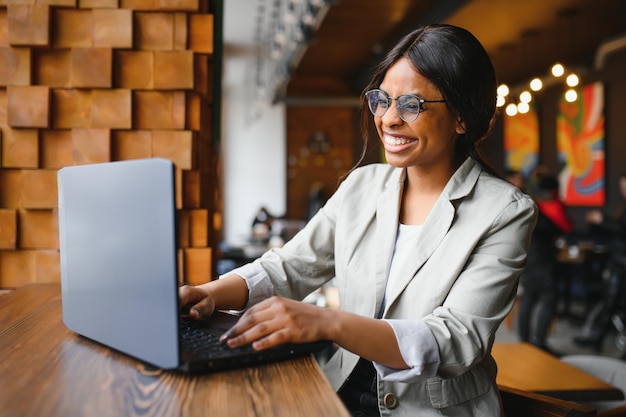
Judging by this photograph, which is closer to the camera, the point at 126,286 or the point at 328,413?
the point at 328,413

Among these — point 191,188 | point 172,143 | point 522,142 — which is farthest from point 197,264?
point 522,142

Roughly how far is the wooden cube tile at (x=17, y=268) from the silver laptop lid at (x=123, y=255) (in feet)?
2.82

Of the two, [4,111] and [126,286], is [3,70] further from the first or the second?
[126,286]

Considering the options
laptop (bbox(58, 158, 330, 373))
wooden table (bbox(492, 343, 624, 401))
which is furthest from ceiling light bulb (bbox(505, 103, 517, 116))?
laptop (bbox(58, 158, 330, 373))

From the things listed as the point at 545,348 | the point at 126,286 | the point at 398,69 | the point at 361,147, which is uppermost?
the point at 398,69

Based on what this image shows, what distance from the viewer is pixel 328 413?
769 millimetres

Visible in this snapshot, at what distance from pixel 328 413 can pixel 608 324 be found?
5349mm

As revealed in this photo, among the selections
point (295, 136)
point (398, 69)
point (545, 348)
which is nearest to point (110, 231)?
point (398, 69)

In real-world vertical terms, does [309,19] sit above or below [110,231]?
above

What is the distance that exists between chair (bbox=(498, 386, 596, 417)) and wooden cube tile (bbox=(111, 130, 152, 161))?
1264mm

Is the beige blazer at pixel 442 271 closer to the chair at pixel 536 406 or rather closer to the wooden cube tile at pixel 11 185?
the chair at pixel 536 406

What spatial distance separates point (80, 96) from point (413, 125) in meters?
1.11

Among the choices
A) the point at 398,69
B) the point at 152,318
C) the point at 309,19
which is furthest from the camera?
the point at 309,19

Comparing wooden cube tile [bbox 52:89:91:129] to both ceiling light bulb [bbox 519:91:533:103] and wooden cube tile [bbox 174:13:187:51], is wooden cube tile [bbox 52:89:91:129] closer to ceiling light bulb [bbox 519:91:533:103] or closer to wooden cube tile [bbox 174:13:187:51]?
wooden cube tile [bbox 174:13:187:51]
